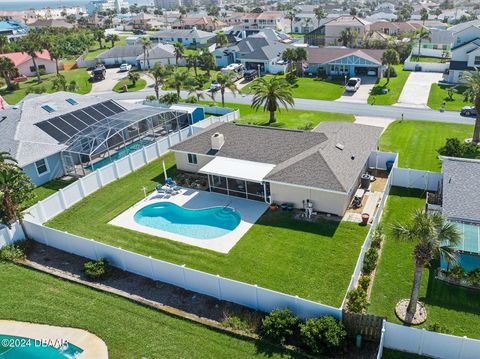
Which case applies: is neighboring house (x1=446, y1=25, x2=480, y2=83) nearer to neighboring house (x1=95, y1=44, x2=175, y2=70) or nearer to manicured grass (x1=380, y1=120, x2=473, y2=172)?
manicured grass (x1=380, y1=120, x2=473, y2=172)

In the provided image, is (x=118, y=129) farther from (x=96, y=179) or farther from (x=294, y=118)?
→ (x=294, y=118)

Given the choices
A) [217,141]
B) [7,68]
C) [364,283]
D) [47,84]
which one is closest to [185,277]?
[364,283]

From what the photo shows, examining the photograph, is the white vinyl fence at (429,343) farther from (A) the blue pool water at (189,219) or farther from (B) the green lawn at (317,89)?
(B) the green lawn at (317,89)

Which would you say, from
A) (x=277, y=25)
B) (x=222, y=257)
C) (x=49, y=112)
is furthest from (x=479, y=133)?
(x=277, y=25)

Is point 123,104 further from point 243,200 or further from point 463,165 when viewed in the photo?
point 463,165

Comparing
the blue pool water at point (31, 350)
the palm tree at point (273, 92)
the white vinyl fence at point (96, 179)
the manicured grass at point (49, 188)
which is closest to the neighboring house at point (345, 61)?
the palm tree at point (273, 92)
